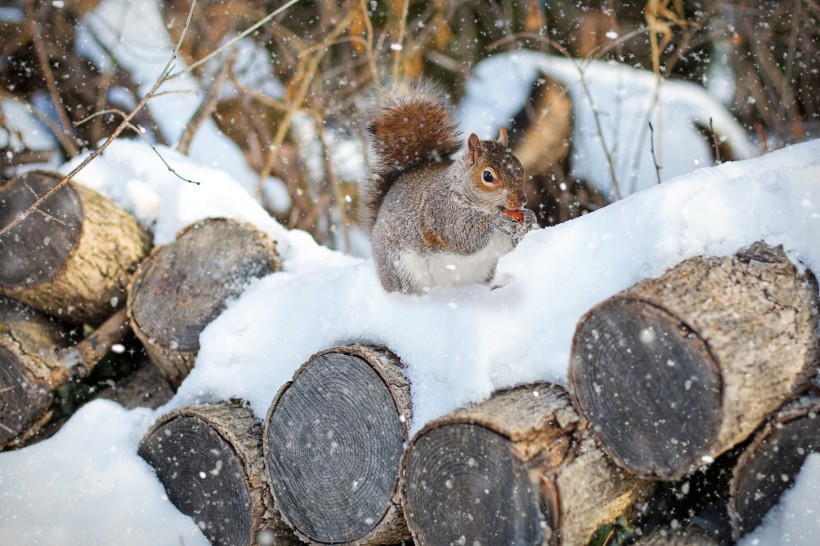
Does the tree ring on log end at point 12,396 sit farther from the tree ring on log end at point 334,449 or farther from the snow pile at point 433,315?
the tree ring on log end at point 334,449

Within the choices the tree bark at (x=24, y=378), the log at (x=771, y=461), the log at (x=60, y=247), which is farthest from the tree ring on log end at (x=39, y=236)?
the log at (x=771, y=461)

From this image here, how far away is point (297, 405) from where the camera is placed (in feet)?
4.99

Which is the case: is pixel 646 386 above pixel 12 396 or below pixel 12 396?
above

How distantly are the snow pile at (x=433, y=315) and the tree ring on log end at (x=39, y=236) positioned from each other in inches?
13.3

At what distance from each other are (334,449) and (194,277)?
84 cm

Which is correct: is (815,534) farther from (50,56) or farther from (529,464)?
(50,56)

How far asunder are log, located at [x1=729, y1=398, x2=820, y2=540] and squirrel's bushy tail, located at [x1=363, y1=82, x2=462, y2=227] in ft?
3.61

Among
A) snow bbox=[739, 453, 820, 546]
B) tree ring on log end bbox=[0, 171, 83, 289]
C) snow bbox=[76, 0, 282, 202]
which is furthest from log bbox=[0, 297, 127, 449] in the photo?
snow bbox=[739, 453, 820, 546]

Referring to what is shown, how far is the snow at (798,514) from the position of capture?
1.13 m

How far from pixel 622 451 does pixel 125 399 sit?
175 cm

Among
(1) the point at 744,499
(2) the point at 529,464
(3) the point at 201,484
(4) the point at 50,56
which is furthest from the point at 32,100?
(1) the point at 744,499

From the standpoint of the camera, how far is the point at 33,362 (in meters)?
2.05

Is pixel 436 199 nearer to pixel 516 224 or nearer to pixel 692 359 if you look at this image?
pixel 516 224

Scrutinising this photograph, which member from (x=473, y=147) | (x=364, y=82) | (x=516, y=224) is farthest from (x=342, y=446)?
(x=364, y=82)
